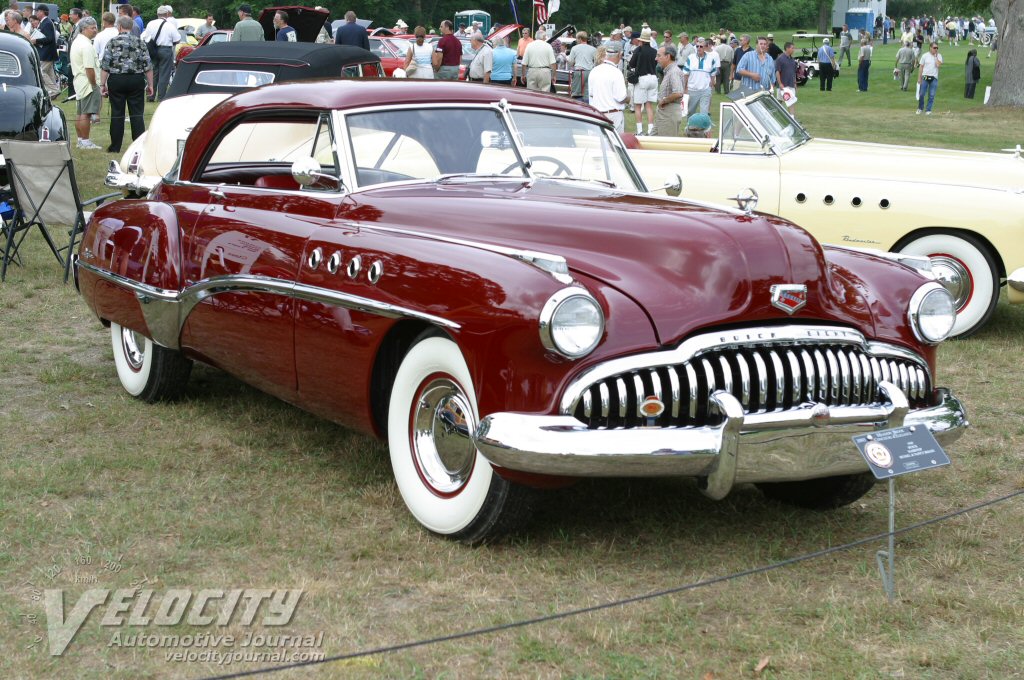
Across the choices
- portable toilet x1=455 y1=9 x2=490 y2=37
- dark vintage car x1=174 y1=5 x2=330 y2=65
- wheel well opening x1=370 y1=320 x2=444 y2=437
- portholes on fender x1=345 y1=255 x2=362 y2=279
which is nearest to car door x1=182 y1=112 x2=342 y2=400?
portholes on fender x1=345 y1=255 x2=362 y2=279

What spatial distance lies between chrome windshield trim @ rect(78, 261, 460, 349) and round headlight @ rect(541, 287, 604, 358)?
405 mm

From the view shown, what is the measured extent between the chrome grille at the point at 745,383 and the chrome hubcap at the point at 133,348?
3.27 metres

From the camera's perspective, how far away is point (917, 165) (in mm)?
8344

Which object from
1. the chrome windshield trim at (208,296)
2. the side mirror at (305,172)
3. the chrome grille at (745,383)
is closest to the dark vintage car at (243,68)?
the chrome windshield trim at (208,296)

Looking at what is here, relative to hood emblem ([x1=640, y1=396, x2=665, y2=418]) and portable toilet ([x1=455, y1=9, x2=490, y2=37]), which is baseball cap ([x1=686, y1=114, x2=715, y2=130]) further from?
portable toilet ([x1=455, y1=9, x2=490, y2=37])

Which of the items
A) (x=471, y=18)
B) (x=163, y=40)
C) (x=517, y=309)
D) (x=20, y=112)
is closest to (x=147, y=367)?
(x=517, y=309)

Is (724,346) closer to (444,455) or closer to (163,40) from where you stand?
(444,455)

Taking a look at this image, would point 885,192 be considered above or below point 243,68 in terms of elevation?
below

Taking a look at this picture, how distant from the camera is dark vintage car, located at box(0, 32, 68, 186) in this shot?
12.3m

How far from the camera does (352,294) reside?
432cm

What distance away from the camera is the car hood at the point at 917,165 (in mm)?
8164

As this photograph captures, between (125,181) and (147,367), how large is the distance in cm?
249

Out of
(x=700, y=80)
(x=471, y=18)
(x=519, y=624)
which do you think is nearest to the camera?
(x=519, y=624)

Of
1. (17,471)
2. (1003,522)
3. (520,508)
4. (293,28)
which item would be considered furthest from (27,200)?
(293,28)
